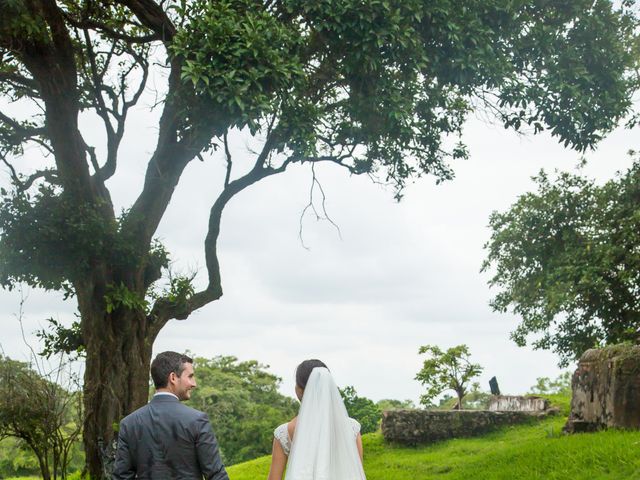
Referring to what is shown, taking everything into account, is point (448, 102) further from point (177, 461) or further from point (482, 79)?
point (177, 461)

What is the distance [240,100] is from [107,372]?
6.77 meters

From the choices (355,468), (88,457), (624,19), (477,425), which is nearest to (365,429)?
(477,425)

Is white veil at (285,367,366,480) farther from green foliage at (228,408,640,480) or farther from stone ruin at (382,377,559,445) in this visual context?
stone ruin at (382,377,559,445)

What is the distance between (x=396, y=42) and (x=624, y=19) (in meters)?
5.94

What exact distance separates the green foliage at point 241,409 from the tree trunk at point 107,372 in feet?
78.7

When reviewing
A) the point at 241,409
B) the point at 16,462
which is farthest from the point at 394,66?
the point at 16,462

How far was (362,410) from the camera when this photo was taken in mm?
37594

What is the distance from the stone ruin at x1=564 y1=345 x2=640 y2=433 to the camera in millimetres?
14711

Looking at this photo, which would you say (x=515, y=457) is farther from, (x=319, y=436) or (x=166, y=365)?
(x=166, y=365)

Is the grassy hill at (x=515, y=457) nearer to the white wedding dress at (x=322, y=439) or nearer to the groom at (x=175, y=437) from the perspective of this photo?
the white wedding dress at (x=322, y=439)

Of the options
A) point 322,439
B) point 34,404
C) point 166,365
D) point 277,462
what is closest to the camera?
point 166,365

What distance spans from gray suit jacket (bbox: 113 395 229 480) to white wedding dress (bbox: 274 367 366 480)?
1173mm

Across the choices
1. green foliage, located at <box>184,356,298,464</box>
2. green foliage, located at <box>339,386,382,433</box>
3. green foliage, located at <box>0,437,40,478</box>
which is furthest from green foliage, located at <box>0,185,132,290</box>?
green foliage, located at <box>0,437,40,478</box>

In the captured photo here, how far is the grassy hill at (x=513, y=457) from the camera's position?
13.2 metres
